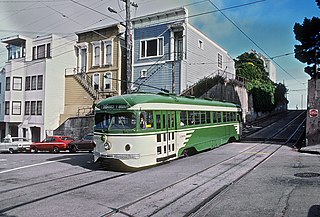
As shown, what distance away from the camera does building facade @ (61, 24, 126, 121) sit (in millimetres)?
34750

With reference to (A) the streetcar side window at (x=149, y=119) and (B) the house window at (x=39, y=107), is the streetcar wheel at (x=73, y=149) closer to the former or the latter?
(A) the streetcar side window at (x=149, y=119)

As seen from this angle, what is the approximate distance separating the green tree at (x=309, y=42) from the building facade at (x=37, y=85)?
24607 millimetres

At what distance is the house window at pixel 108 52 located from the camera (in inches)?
1383

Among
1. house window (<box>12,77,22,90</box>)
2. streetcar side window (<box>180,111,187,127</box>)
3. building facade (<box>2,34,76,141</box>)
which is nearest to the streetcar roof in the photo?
streetcar side window (<box>180,111,187,127</box>)

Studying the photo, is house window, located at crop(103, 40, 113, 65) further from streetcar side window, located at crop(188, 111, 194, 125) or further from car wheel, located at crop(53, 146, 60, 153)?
streetcar side window, located at crop(188, 111, 194, 125)

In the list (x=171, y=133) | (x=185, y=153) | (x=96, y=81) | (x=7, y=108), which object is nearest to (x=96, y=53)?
(x=96, y=81)

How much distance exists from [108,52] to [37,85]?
9.36 metres

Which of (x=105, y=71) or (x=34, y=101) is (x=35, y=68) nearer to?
(x=34, y=101)

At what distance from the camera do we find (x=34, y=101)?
125 ft

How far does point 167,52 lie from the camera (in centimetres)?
3142

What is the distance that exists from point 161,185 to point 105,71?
87.6ft

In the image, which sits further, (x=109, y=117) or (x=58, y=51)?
(x=58, y=51)

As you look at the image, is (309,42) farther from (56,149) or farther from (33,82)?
(33,82)

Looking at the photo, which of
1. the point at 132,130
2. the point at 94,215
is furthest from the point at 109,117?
the point at 94,215
